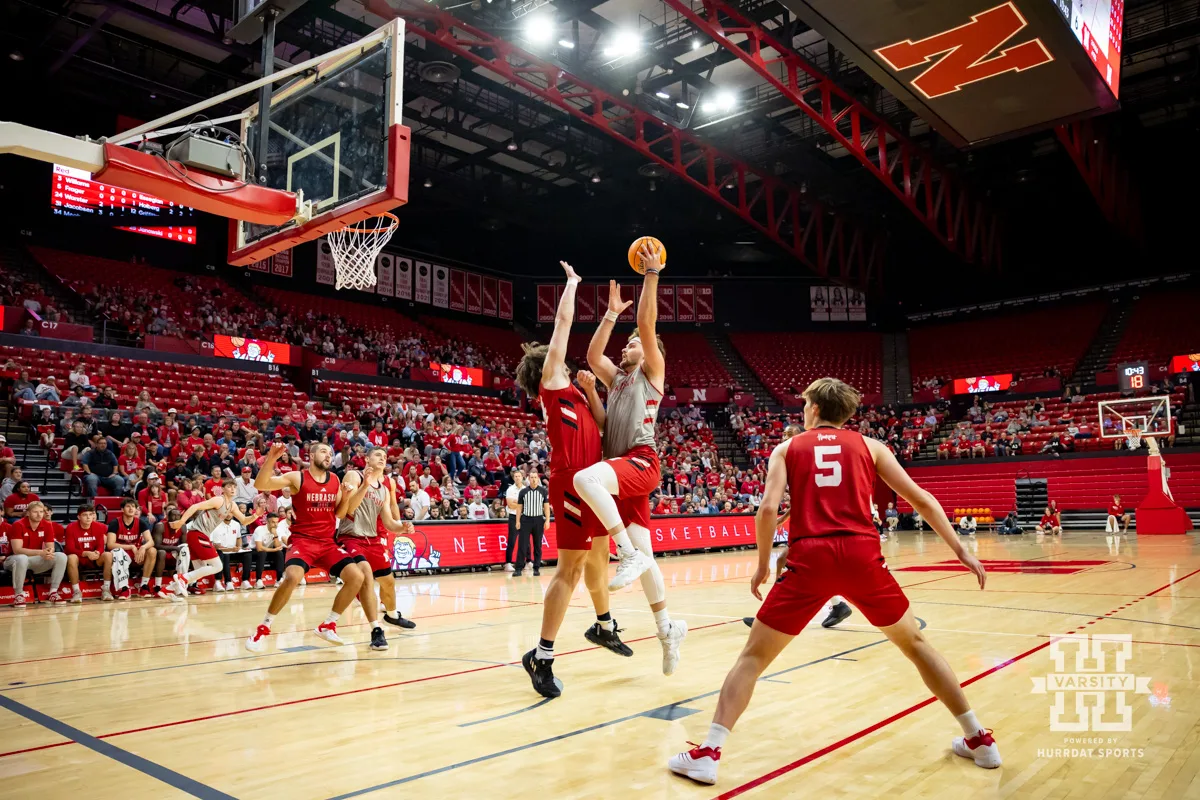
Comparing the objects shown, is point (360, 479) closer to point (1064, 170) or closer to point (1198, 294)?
point (1064, 170)

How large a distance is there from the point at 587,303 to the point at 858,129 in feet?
61.3

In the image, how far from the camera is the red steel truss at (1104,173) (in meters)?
20.9

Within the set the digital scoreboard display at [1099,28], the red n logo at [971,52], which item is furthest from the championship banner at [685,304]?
the red n logo at [971,52]

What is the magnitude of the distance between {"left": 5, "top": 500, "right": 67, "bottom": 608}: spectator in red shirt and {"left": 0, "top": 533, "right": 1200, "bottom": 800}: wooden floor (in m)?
2.40

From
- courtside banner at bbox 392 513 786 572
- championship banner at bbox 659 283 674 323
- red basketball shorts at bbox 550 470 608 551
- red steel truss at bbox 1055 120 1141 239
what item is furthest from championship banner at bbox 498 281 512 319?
red basketball shorts at bbox 550 470 608 551

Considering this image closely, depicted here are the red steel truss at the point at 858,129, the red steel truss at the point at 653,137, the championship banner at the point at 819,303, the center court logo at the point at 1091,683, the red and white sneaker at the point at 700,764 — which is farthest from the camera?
the championship banner at the point at 819,303

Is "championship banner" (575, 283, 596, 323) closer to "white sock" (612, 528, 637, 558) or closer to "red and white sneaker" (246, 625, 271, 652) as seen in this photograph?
"red and white sneaker" (246, 625, 271, 652)

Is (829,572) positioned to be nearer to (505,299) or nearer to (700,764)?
(700,764)

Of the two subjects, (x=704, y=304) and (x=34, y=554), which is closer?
(x=34, y=554)

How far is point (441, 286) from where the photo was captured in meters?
34.0

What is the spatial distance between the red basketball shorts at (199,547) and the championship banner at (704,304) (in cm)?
2855

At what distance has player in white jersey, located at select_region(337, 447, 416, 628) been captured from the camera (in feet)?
Result: 23.2

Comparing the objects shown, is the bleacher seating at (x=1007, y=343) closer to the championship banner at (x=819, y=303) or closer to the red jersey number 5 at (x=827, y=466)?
the championship banner at (x=819, y=303)

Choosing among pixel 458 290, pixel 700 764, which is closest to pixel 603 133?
pixel 458 290
